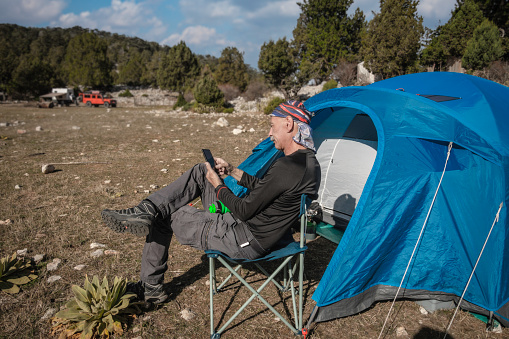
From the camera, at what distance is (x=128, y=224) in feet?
7.84

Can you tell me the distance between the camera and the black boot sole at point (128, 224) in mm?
2389

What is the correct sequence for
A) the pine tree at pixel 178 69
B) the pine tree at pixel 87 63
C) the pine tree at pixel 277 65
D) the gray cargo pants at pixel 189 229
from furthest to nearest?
the pine tree at pixel 87 63 → the pine tree at pixel 178 69 → the pine tree at pixel 277 65 → the gray cargo pants at pixel 189 229

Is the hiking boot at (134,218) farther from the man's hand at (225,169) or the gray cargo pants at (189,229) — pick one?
the man's hand at (225,169)

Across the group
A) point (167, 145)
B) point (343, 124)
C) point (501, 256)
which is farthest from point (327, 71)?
point (501, 256)

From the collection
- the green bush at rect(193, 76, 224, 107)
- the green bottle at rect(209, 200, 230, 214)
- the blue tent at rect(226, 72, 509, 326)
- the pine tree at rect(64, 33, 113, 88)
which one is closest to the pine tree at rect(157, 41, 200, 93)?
the pine tree at rect(64, 33, 113, 88)

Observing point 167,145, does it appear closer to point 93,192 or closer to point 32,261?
point 93,192

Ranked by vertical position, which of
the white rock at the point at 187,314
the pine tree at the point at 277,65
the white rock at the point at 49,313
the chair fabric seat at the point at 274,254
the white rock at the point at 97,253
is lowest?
the white rock at the point at 187,314

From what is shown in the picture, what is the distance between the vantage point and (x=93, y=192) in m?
5.75

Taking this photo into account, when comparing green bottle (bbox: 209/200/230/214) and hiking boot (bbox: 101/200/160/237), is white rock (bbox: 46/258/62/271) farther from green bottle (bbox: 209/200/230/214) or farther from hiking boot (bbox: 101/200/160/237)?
green bottle (bbox: 209/200/230/214)

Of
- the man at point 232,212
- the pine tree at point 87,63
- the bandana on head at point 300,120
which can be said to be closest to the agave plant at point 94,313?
the man at point 232,212

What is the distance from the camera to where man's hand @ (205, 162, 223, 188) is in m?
2.59

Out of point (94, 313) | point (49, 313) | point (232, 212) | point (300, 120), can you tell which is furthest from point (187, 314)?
point (300, 120)

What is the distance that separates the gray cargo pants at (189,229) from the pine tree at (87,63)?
5319 centimetres

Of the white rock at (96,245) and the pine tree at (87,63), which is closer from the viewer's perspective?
the white rock at (96,245)
